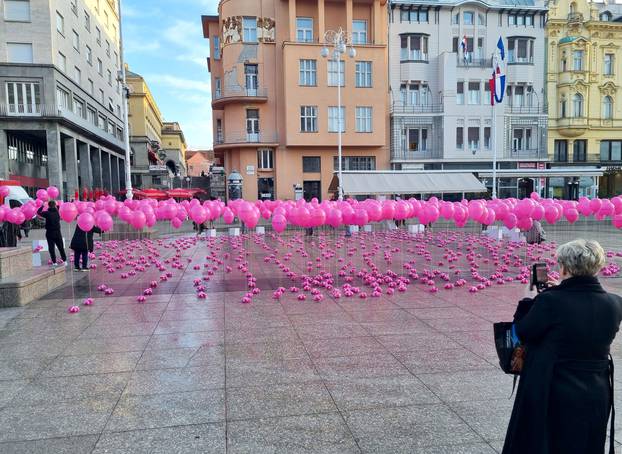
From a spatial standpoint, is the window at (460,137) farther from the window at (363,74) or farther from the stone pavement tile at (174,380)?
the stone pavement tile at (174,380)

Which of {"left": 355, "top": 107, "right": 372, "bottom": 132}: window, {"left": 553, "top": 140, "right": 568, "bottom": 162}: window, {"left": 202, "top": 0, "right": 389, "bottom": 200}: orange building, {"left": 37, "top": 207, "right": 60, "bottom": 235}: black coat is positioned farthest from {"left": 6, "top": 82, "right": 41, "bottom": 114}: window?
{"left": 553, "top": 140, "right": 568, "bottom": 162}: window

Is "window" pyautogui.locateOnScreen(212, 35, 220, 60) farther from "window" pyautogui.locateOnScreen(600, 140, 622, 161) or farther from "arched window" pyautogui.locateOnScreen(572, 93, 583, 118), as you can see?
"window" pyautogui.locateOnScreen(600, 140, 622, 161)

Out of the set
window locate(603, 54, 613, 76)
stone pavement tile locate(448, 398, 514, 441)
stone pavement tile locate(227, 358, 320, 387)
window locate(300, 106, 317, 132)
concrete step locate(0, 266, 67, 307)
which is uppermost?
window locate(603, 54, 613, 76)

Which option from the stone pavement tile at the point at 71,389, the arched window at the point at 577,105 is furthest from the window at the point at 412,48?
the stone pavement tile at the point at 71,389

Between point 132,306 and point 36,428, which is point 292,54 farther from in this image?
point 36,428

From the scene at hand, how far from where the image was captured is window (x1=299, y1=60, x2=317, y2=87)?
41344mm

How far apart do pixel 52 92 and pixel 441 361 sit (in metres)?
39.0

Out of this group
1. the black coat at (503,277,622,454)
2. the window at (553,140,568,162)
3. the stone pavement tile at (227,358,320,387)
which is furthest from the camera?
the window at (553,140,568,162)

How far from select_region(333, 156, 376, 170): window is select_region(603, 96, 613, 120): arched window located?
26224 millimetres

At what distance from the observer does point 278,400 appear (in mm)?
4625

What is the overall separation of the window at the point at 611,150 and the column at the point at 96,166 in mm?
53606

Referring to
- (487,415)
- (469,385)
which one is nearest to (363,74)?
(469,385)

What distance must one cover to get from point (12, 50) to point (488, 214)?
38.5 m

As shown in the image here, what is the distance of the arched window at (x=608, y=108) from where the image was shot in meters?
48.5
